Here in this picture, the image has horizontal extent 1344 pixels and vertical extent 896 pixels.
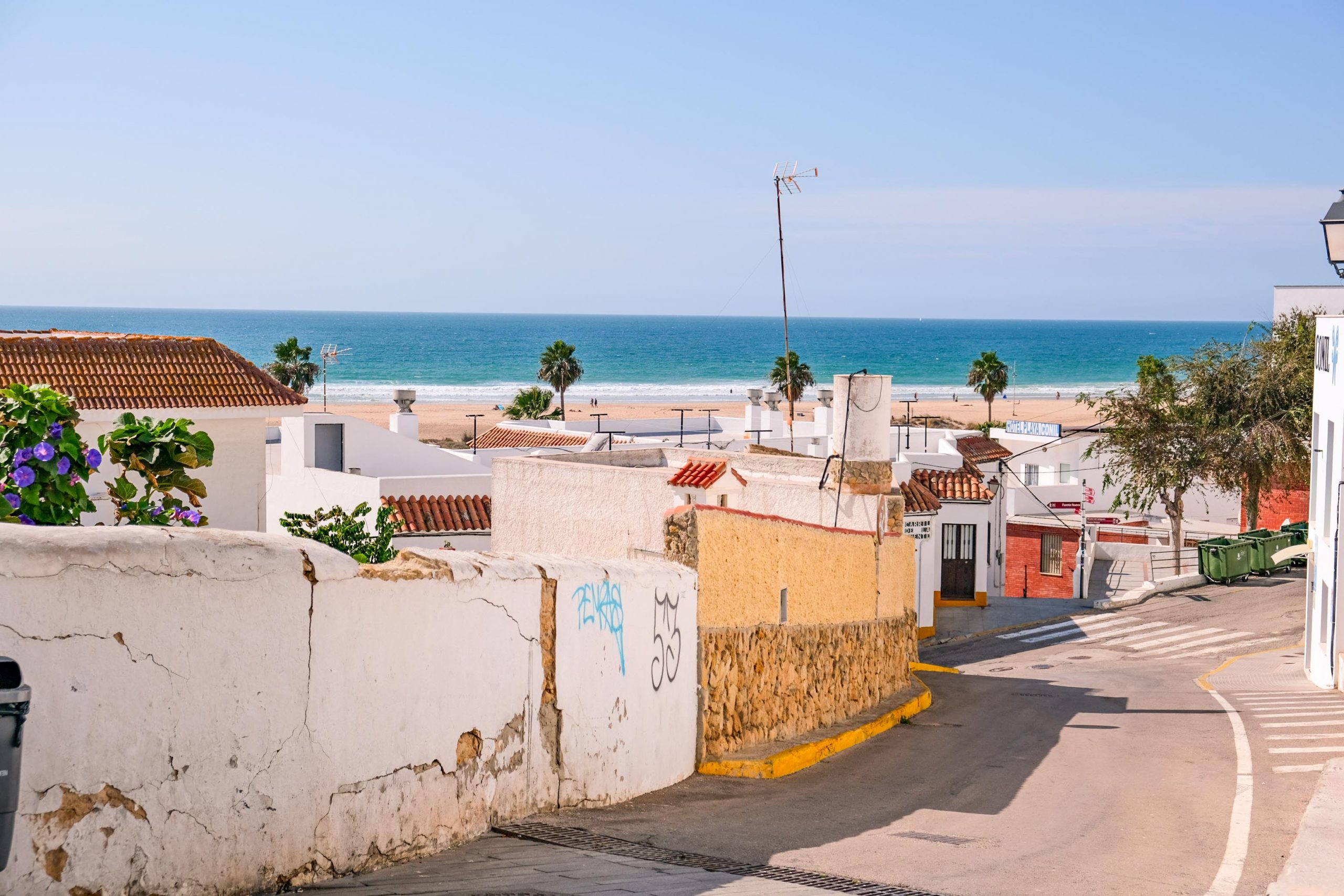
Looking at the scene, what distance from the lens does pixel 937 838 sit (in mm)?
9617

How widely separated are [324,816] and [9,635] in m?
1.95

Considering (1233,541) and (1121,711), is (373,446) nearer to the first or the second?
(1121,711)

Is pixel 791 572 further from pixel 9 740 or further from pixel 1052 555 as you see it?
pixel 1052 555

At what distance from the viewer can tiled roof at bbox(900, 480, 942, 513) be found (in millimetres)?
35375

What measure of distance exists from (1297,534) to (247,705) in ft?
143

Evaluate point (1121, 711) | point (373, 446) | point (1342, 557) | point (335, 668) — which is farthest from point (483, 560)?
point (373, 446)

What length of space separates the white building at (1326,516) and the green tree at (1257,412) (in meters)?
21.6

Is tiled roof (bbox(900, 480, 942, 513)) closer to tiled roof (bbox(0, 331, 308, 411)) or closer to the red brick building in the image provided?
the red brick building

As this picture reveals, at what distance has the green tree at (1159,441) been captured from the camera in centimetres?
4619

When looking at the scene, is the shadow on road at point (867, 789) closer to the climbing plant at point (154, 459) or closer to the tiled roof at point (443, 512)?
the climbing plant at point (154, 459)

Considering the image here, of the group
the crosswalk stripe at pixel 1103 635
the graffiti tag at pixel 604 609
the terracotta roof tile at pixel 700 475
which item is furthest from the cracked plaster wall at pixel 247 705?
the crosswalk stripe at pixel 1103 635

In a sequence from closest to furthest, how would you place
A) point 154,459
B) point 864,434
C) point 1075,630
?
point 154,459, point 864,434, point 1075,630

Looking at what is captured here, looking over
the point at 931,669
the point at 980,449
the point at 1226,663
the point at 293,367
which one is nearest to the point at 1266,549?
the point at 980,449

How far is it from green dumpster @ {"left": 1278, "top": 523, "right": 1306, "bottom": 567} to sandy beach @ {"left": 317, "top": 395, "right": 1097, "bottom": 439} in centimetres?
4436
